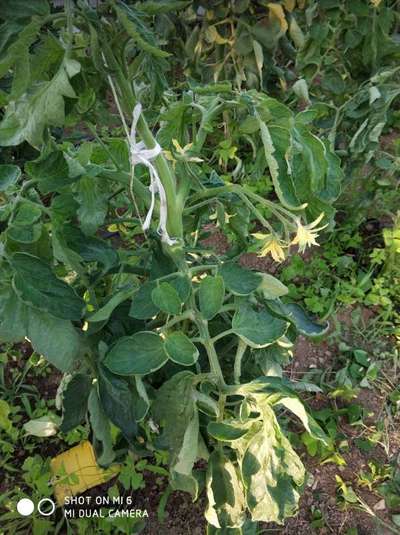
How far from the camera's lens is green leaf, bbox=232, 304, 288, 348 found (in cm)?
73

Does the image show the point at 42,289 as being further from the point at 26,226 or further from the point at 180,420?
the point at 180,420

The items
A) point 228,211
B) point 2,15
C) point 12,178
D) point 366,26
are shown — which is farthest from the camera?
point 366,26

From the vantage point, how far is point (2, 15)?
562 mm

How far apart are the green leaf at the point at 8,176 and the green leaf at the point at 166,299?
28cm

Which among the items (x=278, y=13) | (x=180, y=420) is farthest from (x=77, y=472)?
(x=278, y=13)

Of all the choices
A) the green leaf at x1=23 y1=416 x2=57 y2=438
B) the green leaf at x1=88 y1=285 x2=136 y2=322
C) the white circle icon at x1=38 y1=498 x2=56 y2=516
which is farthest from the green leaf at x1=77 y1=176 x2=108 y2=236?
the white circle icon at x1=38 y1=498 x2=56 y2=516

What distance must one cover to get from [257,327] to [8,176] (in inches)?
17.2

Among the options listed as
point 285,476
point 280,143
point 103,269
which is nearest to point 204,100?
point 280,143

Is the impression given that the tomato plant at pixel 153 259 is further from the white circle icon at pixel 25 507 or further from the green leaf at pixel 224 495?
the white circle icon at pixel 25 507

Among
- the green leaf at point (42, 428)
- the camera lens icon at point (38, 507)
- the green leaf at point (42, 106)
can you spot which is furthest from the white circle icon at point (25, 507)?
the green leaf at point (42, 106)

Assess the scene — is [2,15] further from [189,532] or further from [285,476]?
[189,532]

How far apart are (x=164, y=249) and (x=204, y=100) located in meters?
0.25

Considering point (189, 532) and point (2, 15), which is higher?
point (2, 15)

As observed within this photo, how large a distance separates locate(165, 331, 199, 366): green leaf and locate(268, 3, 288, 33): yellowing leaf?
1.39m
